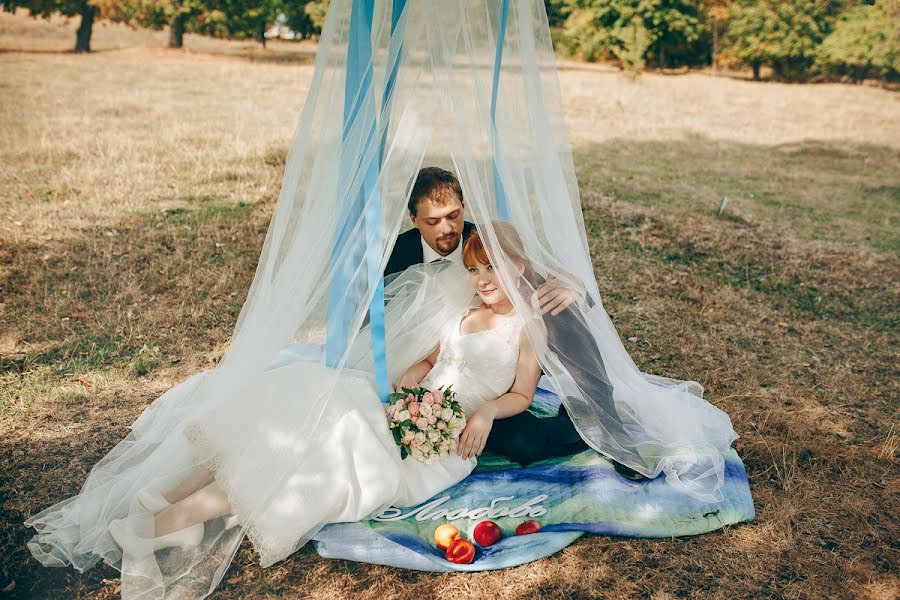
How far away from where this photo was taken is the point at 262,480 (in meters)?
2.80

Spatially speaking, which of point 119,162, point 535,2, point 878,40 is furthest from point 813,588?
point 878,40

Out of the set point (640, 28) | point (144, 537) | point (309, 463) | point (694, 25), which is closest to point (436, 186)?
point (309, 463)

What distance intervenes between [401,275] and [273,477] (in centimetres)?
139

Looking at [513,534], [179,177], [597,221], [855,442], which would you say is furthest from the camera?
[179,177]

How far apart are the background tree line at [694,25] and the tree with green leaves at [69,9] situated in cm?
3

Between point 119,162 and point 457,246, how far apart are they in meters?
6.61

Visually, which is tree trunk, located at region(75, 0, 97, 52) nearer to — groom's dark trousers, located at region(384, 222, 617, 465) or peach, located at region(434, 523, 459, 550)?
groom's dark trousers, located at region(384, 222, 617, 465)

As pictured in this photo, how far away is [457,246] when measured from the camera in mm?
→ 3730

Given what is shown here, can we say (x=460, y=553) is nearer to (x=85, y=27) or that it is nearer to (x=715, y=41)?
(x=85, y=27)

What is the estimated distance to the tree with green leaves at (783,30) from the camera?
2533cm

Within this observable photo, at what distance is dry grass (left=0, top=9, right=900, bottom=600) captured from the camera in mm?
3000

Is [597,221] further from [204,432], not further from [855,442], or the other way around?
[204,432]

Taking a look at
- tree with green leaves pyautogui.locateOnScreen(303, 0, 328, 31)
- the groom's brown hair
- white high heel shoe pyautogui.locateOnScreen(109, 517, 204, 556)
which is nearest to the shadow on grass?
the groom's brown hair

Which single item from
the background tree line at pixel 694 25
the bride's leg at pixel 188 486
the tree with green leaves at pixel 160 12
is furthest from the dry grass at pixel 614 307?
the background tree line at pixel 694 25
